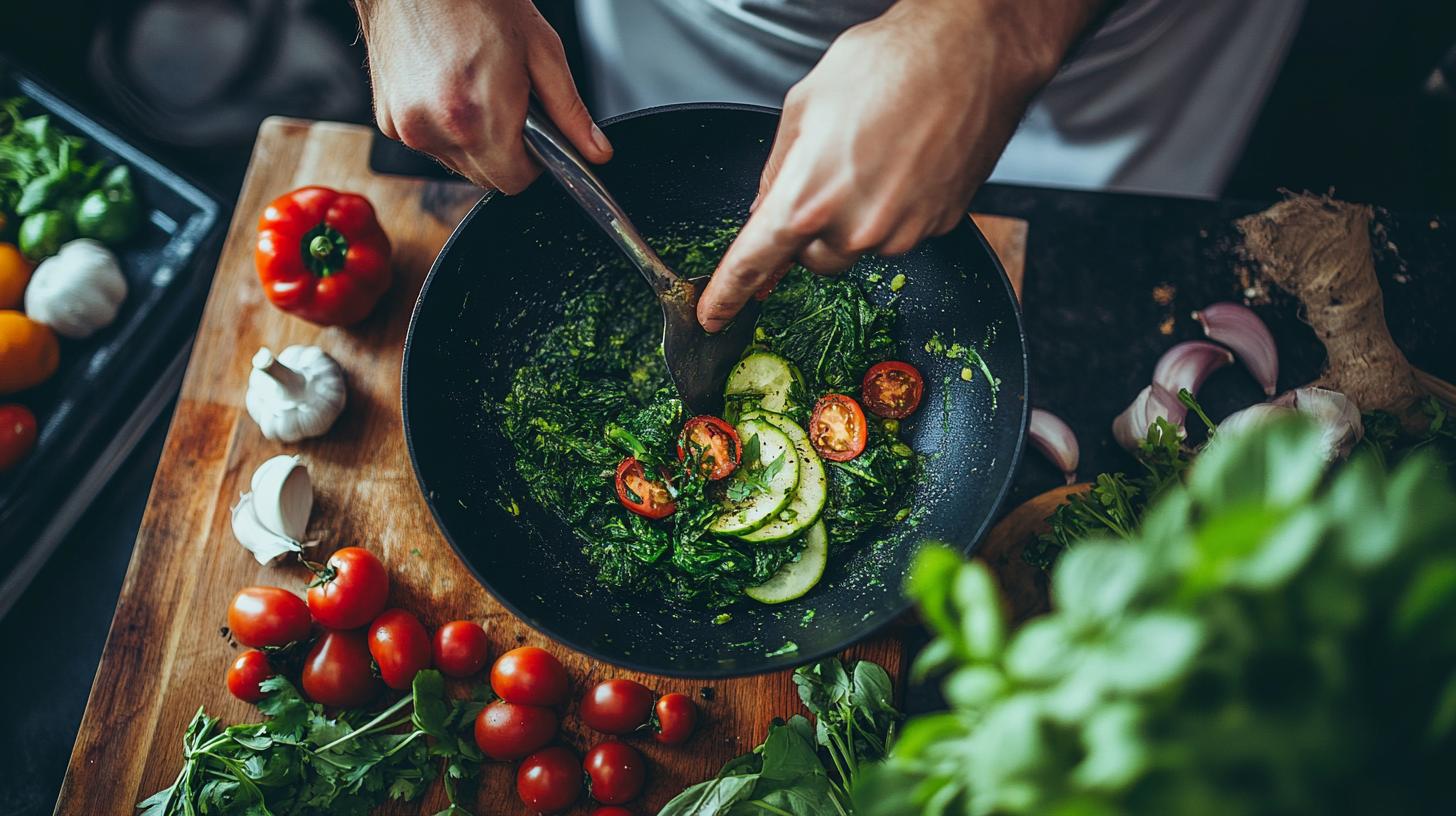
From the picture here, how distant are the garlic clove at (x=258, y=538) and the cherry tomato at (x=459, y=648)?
1.21 feet

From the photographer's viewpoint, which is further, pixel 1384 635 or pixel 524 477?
pixel 524 477

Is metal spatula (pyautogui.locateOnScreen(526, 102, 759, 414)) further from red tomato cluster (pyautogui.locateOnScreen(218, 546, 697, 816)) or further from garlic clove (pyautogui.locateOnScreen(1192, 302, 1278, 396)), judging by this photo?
garlic clove (pyautogui.locateOnScreen(1192, 302, 1278, 396))

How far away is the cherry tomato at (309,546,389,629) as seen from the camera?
1802mm

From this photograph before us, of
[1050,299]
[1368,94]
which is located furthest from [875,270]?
[1368,94]

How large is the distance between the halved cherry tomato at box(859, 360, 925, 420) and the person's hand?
0.52 meters

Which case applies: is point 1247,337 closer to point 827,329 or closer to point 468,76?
point 827,329

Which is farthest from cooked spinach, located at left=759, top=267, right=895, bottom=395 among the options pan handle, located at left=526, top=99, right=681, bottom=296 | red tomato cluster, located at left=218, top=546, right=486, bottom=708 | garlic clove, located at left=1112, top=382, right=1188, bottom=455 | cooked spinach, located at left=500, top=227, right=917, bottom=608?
red tomato cluster, located at left=218, top=546, right=486, bottom=708

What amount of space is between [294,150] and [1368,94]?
3487 mm

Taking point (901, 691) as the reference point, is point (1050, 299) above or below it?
above

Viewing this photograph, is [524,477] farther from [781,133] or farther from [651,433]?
[781,133]

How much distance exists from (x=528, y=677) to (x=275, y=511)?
2.12 feet

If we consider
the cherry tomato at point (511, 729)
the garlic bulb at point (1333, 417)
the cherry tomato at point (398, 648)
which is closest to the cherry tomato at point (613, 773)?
the cherry tomato at point (511, 729)

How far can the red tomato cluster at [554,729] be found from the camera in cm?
175

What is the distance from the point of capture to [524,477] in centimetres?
184
